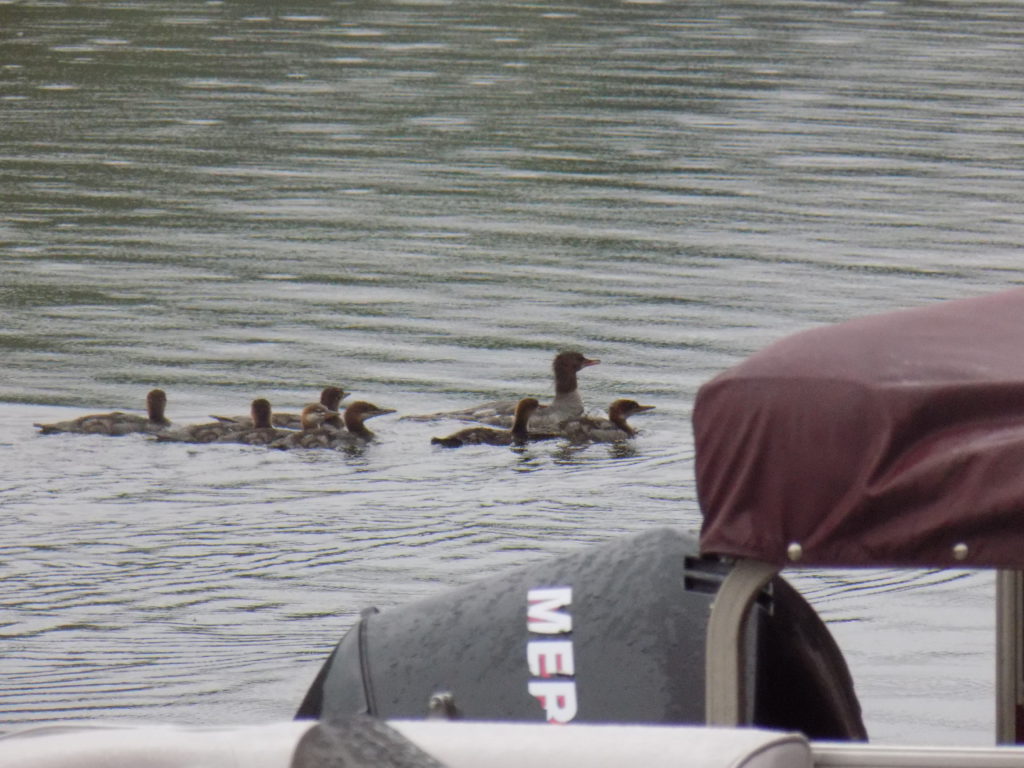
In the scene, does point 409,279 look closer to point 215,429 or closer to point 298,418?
point 298,418

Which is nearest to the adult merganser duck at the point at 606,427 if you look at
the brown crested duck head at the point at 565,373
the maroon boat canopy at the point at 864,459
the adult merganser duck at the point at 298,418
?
the brown crested duck head at the point at 565,373

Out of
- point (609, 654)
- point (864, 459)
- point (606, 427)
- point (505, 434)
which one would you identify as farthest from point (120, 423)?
point (864, 459)

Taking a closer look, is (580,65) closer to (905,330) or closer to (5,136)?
(5,136)

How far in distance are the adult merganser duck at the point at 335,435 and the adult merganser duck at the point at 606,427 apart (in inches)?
67.2

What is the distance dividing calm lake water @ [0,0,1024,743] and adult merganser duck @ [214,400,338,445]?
107mm

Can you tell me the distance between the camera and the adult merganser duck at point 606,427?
57.8 ft

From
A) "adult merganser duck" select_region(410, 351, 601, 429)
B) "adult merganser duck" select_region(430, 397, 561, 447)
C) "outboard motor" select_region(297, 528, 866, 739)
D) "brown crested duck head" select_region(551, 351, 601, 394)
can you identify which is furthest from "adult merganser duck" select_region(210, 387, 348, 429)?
"outboard motor" select_region(297, 528, 866, 739)

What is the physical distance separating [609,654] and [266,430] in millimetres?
11303

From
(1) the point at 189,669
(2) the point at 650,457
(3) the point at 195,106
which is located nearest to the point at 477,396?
(2) the point at 650,457

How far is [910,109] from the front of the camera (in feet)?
126

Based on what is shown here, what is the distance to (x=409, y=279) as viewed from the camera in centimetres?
2488

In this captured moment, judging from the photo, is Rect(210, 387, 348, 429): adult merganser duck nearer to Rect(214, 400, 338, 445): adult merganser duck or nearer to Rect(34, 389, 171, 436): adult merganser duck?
Rect(214, 400, 338, 445): adult merganser duck

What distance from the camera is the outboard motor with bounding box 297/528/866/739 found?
242 inches

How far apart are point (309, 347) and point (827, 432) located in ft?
55.7
